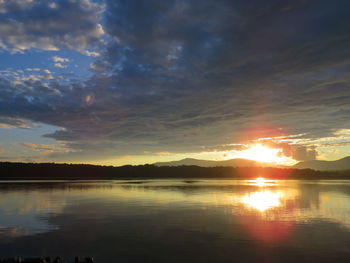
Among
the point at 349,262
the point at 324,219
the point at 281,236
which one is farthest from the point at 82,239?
the point at 324,219

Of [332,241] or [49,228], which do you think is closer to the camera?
[332,241]

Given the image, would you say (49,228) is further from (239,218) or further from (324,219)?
(324,219)

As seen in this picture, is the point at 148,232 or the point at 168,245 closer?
the point at 168,245

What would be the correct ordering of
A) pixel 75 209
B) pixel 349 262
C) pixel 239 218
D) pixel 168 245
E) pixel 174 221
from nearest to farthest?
1. pixel 349 262
2. pixel 168 245
3. pixel 174 221
4. pixel 239 218
5. pixel 75 209

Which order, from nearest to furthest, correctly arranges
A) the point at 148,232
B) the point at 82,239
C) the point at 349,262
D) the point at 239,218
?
the point at 349,262 < the point at 82,239 < the point at 148,232 < the point at 239,218

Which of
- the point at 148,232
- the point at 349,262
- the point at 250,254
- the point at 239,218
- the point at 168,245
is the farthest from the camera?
the point at 239,218

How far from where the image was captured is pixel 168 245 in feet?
80.2

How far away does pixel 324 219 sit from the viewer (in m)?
36.8

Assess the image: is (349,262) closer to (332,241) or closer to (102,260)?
(332,241)

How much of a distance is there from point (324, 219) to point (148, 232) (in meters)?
21.7

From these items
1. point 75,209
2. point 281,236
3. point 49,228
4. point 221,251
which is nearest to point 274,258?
point 221,251

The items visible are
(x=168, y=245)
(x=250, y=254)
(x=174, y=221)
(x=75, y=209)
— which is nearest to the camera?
(x=250, y=254)

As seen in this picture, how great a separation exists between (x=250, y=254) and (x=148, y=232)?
36.0ft

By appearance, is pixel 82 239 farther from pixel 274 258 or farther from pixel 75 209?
pixel 75 209
